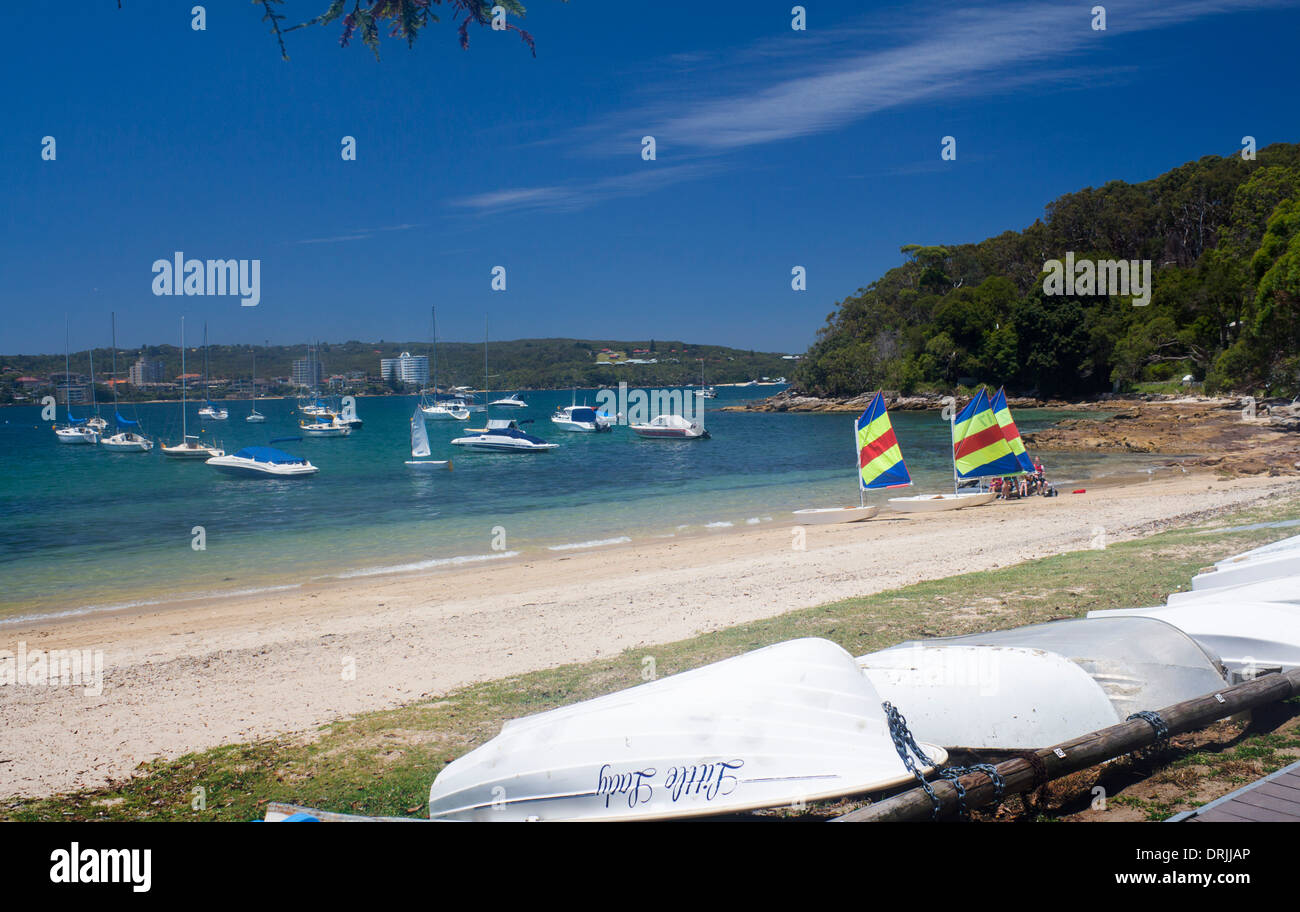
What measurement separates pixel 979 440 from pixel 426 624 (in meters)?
16.4

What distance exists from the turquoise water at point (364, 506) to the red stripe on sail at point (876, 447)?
3.43m

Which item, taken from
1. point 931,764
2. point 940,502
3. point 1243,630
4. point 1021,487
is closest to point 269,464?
point 940,502

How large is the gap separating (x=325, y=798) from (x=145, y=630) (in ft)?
29.6

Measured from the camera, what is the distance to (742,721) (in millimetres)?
4414

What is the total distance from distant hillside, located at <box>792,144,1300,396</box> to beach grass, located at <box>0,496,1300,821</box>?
37.0m

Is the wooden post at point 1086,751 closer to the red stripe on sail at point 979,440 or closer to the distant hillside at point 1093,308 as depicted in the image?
the red stripe on sail at point 979,440

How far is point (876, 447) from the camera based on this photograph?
21000 millimetres

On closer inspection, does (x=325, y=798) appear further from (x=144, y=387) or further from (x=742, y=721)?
(x=144, y=387)

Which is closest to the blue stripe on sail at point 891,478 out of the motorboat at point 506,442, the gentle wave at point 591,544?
the gentle wave at point 591,544

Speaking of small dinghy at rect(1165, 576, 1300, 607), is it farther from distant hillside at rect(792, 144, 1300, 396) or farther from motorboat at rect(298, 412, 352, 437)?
motorboat at rect(298, 412, 352, 437)

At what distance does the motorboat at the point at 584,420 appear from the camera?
69219 mm

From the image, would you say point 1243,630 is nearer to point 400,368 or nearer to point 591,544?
point 591,544

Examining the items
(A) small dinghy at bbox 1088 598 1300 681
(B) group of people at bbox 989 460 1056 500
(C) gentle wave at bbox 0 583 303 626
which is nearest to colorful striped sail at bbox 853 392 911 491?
(B) group of people at bbox 989 460 1056 500
